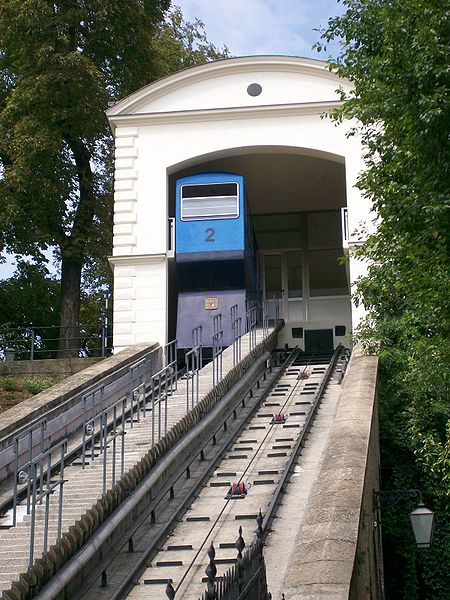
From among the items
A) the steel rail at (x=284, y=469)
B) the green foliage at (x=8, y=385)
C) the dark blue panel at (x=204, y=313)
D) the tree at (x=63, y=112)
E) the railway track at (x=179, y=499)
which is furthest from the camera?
the tree at (x=63, y=112)

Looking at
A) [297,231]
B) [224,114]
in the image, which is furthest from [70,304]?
[224,114]

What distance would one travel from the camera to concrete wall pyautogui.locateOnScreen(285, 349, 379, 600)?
23.3 ft

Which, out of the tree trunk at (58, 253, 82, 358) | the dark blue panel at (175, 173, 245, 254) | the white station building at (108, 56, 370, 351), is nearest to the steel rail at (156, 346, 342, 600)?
the white station building at (108, 56, 370, 351)

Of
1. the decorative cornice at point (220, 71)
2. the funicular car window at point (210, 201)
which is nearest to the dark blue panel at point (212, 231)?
the funicular car window at point (210, 201)

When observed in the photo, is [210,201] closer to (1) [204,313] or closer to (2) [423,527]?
(1) [204,313]

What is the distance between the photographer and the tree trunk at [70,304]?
88.8 ft

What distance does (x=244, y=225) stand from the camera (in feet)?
73.9

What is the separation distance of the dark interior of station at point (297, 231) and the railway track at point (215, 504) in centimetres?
823

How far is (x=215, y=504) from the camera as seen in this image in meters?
12.0

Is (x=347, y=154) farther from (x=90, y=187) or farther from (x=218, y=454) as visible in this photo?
(x=218, y=454)

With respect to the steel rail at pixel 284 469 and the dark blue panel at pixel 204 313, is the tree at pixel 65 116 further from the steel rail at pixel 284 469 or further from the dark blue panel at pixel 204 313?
the steel rail at pixel 284 469

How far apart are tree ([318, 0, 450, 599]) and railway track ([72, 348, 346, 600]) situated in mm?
1890

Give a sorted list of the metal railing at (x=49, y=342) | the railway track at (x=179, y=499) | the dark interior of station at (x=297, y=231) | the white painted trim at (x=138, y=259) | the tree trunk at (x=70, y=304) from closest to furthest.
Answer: the railway track at (x=179, y=499), the white painted trim at (x=138, y=259), the metal railing at (x=49, y=342), the dark interior of station at (x=297, y=231), the tree trunk at (x=70, y=304)

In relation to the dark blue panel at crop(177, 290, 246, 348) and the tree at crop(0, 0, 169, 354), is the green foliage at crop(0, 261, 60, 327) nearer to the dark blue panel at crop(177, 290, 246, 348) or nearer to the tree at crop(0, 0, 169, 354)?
the tree at crop(0, 0, 169, 354)
